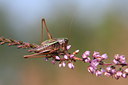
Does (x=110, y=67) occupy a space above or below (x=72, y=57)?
below

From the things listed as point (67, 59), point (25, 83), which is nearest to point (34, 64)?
point (25, 83)

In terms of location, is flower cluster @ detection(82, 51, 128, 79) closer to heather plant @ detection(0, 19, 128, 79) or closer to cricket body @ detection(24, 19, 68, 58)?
heather plant @ detection(0, 19, 128, 79)

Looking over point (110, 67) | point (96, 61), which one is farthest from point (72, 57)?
point (110, 67)

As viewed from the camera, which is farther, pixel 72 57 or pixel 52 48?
pixel 52 48

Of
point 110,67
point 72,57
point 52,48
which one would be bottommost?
point 110,67

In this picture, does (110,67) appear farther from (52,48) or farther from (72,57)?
(52,48)

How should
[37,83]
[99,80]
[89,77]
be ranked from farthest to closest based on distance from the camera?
[37,83], [89,77], [99,80]

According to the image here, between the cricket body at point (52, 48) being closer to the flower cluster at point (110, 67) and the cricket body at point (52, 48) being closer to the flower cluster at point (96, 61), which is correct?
the flower cluster at point (96, 61)

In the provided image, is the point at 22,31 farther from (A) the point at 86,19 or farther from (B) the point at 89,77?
(B) the point at 89,77

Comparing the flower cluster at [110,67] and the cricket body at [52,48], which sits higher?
the cricket body at [52,48]

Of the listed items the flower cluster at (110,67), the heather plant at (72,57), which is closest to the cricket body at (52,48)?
the heather plant at (72,57)

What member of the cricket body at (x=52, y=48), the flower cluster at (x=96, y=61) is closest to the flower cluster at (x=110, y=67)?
the flower cluster at (x=96, y=61)
